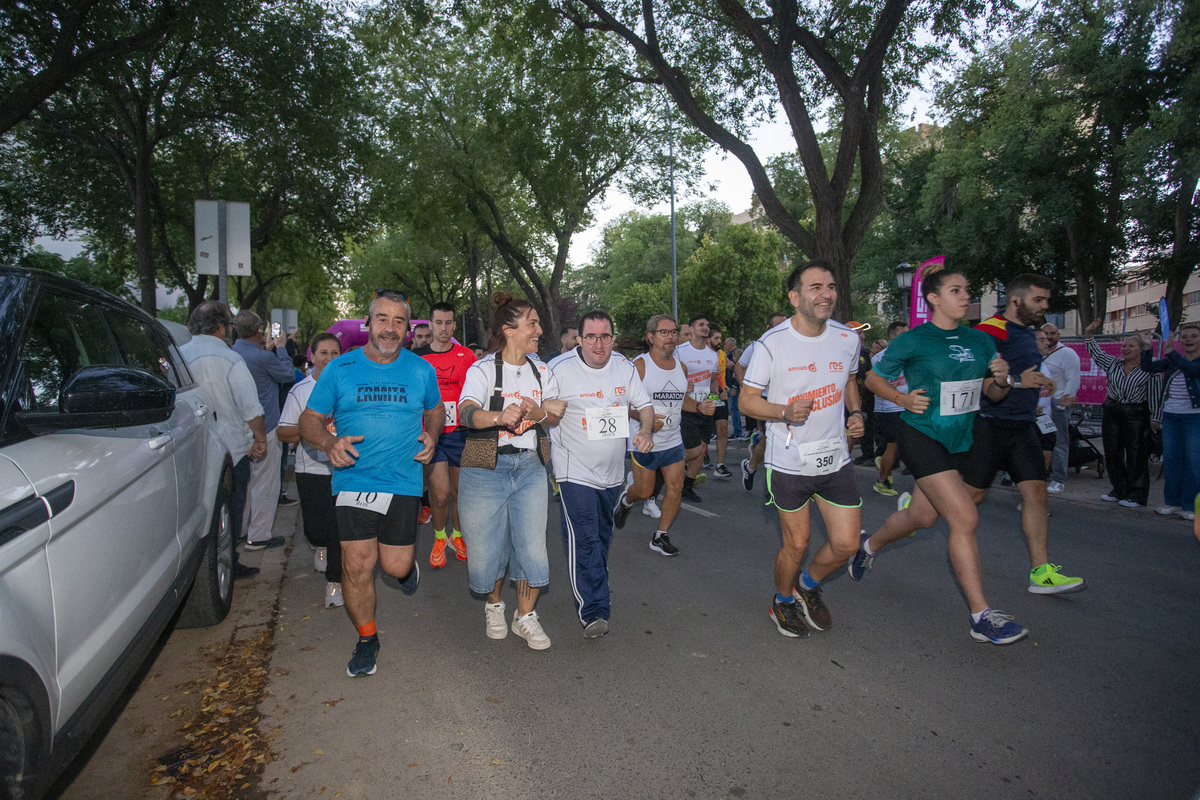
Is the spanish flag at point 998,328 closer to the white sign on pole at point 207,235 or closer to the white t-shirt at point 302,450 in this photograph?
the white t-shirt at point 302,450

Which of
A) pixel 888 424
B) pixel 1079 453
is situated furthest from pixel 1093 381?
pixel 888 424

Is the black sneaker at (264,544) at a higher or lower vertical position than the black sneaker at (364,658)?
lower

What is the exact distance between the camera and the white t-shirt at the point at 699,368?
8664 mm

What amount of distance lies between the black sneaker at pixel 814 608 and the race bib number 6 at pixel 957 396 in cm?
131

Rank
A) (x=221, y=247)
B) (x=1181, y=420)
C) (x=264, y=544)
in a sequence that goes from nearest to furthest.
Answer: (x=264, y=544), (x=1181, y=420), (x=221, y=247)

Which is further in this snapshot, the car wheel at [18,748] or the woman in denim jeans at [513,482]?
the woman in denim jeans at [513,482]

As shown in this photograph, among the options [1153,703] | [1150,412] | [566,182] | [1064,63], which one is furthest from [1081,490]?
[1064,63]

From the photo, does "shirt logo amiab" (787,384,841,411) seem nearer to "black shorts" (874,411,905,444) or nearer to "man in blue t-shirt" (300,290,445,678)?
"man in blue t-shirt" (300,290,445,678)

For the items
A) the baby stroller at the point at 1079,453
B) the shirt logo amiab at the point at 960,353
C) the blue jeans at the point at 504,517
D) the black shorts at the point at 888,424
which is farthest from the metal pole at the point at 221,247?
the baby stroller at the point at 1079,453

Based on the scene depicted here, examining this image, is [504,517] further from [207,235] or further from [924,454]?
[207,235]

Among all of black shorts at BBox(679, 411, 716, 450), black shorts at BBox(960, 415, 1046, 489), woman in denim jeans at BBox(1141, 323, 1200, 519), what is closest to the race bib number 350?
black shorts at BBox(960, 415, 1046, 489)

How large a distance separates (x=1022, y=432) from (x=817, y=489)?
173 cm

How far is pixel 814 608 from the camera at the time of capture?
15.7ft

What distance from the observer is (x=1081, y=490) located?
973cm
